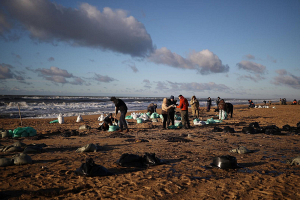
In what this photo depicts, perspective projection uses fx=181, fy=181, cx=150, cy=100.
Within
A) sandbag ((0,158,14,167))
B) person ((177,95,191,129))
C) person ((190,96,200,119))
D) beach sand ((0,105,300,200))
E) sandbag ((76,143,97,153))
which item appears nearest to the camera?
beach sand ((0,105,300,200))

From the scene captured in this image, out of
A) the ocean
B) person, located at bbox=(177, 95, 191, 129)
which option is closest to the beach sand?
person, located at bbox=(177, 95, 191, 129)

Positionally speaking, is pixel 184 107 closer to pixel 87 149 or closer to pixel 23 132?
pixel 87 149

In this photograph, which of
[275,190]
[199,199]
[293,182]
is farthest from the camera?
[293,182]

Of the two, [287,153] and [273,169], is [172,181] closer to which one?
[273,169]

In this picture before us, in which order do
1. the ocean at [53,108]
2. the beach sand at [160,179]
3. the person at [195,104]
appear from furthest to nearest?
the ocean at [53,108], the person at [195,104], the beach sand at [160,179]

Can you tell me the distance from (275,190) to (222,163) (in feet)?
3.85

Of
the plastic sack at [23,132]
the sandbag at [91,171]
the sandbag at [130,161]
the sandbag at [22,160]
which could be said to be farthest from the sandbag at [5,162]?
the plastic sack at [23,132]

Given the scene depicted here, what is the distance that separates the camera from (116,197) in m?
3.06

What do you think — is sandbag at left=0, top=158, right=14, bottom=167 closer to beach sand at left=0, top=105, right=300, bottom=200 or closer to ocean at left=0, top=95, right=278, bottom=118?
beach sand at left=0, top=105, right=300, bottom=200

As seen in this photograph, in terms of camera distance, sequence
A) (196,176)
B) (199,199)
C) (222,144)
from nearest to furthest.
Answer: (199,199), (196,176), (222,144)

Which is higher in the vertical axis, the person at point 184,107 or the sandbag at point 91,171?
the person at point 184,107

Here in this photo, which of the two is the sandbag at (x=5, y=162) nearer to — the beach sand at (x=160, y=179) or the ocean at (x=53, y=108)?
the beach sand at (x=160, y=179)

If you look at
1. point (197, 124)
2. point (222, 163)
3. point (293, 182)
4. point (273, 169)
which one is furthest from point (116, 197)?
point (197, 124)

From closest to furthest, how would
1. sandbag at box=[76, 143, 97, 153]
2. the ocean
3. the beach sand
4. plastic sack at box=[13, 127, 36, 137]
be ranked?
the beach sand, sandbag at box=[76, 143, 97, 153], plastic sack at box=[13, 127, 36, 137], the ocean
